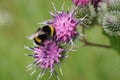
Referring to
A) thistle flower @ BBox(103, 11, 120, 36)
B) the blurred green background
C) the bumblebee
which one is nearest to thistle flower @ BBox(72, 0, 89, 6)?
thistle flower @ BBox(103, 11, 120, 36)

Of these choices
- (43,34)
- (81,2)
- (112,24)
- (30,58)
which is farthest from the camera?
(30,58)

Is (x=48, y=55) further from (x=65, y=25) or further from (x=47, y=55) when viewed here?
(x=65, y=25)

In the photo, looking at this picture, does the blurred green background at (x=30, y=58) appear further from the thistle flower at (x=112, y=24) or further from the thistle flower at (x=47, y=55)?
the thistle flower at (x=112, y=24)

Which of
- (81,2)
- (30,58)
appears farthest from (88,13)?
(30,58)

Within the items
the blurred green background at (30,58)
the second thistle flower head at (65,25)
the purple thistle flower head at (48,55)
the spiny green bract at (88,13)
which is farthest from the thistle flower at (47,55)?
the blurred green background at (30,58)

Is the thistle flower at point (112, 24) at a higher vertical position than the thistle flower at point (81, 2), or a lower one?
lower

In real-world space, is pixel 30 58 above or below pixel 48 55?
below

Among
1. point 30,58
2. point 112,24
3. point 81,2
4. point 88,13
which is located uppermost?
point 81,2
